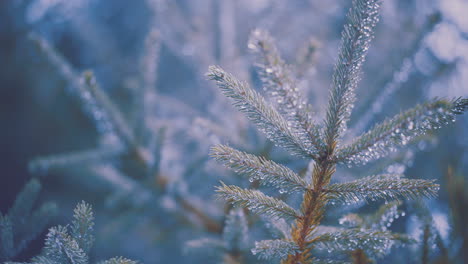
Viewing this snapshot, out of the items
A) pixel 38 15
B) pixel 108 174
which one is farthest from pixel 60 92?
pixel 108 174

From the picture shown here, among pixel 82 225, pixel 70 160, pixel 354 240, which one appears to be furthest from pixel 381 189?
pixel 70 160

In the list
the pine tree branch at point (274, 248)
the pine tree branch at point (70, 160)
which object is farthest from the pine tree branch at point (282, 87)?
the pine tree branch at point (70, 160)

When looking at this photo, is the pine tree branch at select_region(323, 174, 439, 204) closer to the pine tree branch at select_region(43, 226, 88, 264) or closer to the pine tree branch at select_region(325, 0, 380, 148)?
the pine tree branch at select_region(325, 0, 380, 148)

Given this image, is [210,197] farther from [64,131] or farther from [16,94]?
[16,94]

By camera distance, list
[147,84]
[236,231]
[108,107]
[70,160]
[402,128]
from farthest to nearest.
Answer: [147,84] → [70,160] → [108,107] → [236,231] → [402,128]

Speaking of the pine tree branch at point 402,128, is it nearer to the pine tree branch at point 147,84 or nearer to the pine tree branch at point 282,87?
the pine tree branch at point 282,87

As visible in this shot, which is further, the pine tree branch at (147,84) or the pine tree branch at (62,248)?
the pine tree branch at (147,84)

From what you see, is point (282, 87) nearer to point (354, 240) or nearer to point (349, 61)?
point (349, 61)
